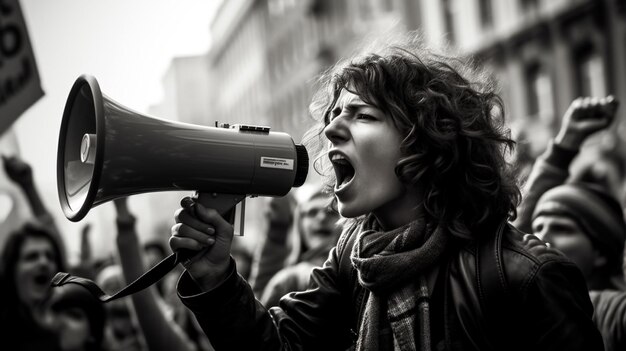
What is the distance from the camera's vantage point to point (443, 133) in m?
1.90

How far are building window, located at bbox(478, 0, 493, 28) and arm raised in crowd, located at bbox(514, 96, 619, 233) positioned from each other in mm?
16757

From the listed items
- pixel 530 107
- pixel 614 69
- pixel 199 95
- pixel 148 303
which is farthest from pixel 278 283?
pixel 199 95

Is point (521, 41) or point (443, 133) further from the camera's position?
point (521, 41)

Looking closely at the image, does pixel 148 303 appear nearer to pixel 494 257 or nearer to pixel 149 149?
pixel 149 149

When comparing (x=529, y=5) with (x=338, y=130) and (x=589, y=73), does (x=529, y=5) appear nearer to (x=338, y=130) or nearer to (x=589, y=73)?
(x=589, y=73)

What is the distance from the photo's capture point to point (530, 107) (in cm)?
1811

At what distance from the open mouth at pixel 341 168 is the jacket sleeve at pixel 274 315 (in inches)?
10.0

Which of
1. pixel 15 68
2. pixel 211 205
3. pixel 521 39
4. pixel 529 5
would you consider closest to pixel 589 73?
pixel 521 39

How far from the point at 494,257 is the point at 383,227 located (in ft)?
1.08

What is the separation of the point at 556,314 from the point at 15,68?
2290 millimetres

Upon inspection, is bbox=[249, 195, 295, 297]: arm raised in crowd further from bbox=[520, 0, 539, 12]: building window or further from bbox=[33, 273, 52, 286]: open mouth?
bbox=[520, 0, 539, 12]: building window

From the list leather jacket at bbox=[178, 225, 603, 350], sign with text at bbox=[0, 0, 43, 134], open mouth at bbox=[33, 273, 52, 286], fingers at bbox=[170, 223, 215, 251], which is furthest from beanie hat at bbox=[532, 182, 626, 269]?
open mouth at bbox=[33, 273, 52, 286]

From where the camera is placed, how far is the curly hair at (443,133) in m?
1.87

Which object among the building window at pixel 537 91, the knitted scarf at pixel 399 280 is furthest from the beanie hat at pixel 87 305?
the building window at pixel 537 91
